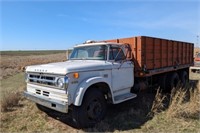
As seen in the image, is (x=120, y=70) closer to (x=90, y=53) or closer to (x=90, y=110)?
(x=90, y=53)

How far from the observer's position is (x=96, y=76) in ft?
17.6

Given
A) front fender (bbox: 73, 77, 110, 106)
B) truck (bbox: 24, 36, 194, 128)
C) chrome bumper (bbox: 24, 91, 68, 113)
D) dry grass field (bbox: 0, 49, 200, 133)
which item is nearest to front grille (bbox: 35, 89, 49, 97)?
truck (bbox: 24, 36, 194, 128)

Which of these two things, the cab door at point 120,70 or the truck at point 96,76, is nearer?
the truck at point 96,76

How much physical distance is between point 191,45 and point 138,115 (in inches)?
295

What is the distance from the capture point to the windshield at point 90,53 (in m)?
6.20

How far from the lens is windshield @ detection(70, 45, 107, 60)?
6195mm

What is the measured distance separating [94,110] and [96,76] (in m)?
0.89

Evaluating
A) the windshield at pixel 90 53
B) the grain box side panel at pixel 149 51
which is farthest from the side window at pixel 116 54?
the grain box side panel at pixel 149 51

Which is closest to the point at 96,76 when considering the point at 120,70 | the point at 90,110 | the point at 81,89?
the point at 81,89

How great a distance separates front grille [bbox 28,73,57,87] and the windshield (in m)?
1.61

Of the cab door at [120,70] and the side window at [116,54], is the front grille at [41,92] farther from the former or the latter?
the side window at [116,54]

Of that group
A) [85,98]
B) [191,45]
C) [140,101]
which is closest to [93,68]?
[85,98]

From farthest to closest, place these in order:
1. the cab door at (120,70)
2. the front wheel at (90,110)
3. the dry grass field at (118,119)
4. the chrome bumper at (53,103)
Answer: the cab door at (120,70) → the dry grass field at (118,119) → the front wheel at (90,110) → the chrome bumper at (53,103)

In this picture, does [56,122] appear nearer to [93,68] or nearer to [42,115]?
[42,115]
